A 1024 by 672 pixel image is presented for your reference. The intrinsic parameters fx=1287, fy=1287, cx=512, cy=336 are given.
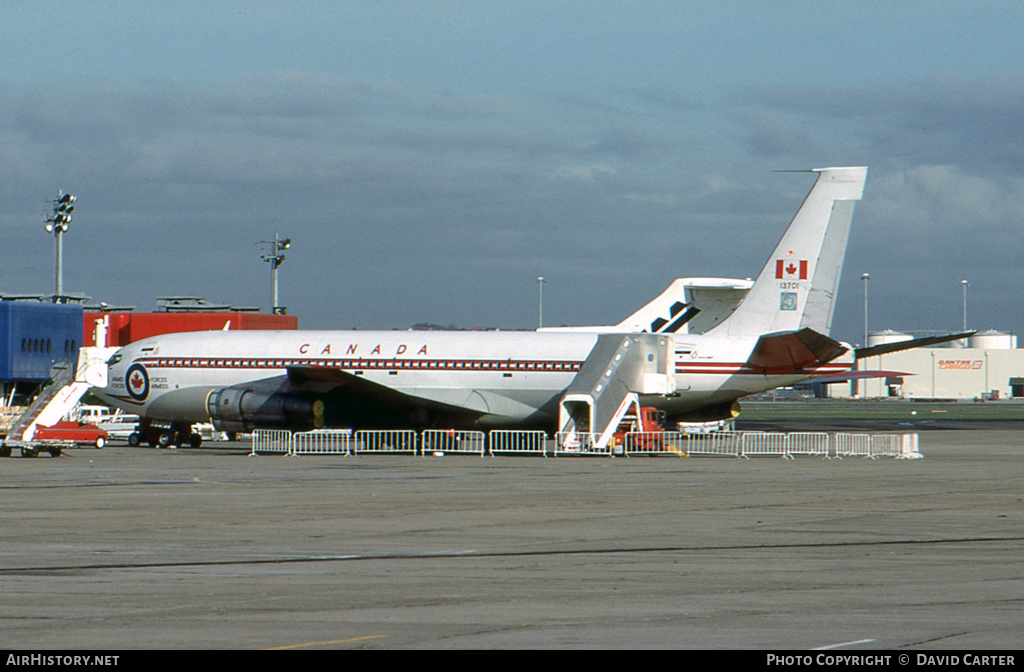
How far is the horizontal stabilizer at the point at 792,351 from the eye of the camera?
4047 centimetres

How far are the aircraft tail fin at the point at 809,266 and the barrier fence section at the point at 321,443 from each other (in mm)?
14453

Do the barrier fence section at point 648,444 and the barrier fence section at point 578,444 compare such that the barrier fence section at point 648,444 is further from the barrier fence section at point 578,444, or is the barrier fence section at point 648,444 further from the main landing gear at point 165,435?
the main landing gear at point 165,435

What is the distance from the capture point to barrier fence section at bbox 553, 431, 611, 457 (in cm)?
4175

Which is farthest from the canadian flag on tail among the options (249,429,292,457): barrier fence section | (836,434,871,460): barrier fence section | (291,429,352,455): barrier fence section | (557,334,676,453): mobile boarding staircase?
(249,429,292,457): barrier fence section

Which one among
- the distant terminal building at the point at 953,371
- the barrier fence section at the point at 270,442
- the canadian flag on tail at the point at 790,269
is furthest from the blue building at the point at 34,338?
the distant terminal building at the point at 953,371

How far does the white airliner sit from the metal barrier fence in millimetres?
665

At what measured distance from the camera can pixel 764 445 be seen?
46.5m

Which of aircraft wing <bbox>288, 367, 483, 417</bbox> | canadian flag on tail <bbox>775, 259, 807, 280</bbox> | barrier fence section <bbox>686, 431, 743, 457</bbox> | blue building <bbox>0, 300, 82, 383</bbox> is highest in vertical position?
canadian flag on tail <bbox>775, 259, 807, 280</bbox>

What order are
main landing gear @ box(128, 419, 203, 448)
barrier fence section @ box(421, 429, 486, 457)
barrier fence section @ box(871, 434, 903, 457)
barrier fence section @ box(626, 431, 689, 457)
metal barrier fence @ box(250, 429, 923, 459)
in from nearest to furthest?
barrier fence section @ box(871, 434, 903, 457), metal barrier fence @ box(250, 429, 923, 459), barrier fence section @ box(626, 431, 689, 457), barrier fence section @ box(421, 429, 486, 457), main landing gear @ box(128, 419, 203, 448)

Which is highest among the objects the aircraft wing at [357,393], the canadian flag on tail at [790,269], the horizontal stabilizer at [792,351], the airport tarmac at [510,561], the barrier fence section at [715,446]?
the canadian flag on tail at [790,269]

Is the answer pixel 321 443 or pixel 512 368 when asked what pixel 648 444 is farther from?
pixel 321 443

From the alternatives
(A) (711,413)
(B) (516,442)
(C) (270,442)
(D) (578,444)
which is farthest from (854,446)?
(C) (270,442)

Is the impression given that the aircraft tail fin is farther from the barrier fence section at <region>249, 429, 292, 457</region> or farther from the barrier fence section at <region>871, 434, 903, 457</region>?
the barrier fence section at <region>249, 429, 292, 457</region>

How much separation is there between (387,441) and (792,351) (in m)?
14.7
